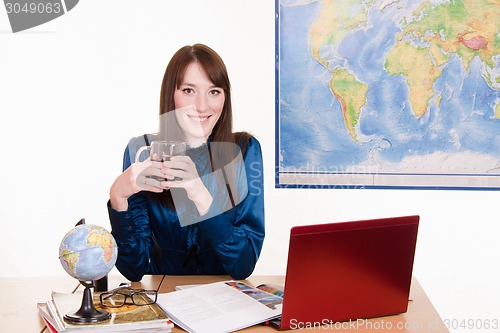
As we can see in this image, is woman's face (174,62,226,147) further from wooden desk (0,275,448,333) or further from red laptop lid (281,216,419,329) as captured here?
red laptop lid (281,216,419,329)

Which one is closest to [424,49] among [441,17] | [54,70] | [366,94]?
[441,17]

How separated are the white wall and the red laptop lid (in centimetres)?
168

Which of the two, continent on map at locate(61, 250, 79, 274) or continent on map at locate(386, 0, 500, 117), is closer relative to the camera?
continent on map at locate(61, 250, 79, 274)

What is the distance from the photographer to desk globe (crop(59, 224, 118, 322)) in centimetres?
137

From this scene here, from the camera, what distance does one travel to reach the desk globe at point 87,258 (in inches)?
53.8

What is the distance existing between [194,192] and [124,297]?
38cm

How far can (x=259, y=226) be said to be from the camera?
2066 mm

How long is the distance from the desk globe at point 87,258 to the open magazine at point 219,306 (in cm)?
19

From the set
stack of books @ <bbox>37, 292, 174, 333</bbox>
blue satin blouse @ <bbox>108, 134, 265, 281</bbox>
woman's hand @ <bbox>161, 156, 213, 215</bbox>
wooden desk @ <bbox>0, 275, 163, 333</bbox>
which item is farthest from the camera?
blue satin blouse @ <bbox>108, 134, 265, 281</bbox>

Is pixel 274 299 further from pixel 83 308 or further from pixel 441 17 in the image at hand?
pixel 441 17

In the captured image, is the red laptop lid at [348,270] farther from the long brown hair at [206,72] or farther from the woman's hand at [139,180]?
the long brown hair at [206,72]

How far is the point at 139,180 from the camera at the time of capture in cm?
182

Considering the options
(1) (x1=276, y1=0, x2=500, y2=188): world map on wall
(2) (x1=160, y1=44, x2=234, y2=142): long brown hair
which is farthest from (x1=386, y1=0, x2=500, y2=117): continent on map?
(2) (x1=160, y1=44, x2=234, y2=142): long brown hair

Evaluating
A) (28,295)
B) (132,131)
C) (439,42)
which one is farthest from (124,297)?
(439,42)
